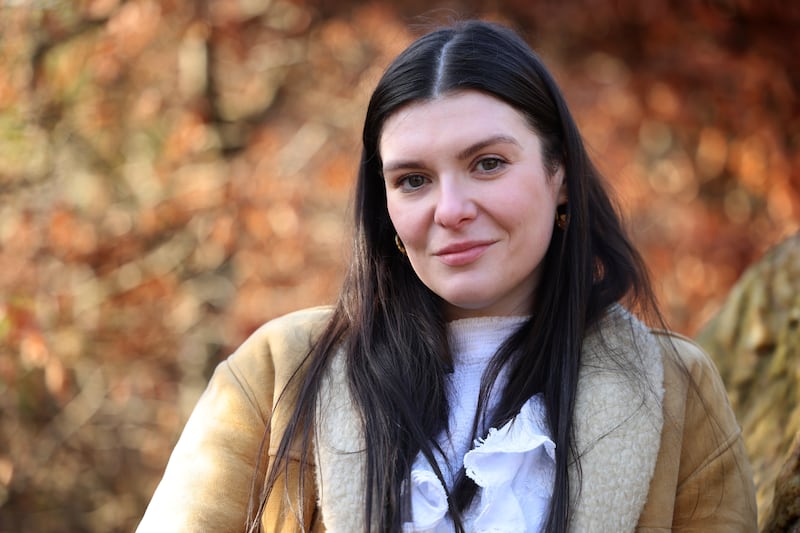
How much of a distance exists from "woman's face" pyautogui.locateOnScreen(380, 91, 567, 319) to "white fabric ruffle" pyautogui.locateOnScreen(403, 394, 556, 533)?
11.4 inches

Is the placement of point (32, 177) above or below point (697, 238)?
above

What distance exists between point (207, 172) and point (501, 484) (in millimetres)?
3149

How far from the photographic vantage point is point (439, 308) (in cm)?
234

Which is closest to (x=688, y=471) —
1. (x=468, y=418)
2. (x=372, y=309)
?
(x=468, y=418)

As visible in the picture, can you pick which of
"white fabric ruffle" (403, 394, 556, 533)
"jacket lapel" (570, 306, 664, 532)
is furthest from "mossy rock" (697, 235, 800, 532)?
"white fabric ruffle" (403, 394, 556, 533)

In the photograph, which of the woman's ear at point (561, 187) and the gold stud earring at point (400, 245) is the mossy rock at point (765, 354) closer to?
the woman's ear at point (561, 187)

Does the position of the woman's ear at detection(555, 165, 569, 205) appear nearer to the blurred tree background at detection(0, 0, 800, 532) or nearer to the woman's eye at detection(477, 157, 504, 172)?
the woman's eye at detection(477, 157, 504, 172)

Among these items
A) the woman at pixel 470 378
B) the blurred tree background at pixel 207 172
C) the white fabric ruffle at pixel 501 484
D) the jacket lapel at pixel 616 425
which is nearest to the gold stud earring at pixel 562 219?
the woman at pixel 470 378

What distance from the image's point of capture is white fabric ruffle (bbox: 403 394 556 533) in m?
2.04

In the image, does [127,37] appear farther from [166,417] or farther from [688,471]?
[688,471]

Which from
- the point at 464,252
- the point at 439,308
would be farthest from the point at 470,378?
the point at 464,252

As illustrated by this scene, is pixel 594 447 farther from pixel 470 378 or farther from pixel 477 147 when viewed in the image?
pixel 477 147

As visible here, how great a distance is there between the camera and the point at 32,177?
15.5ft

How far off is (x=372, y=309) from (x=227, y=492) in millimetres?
486
